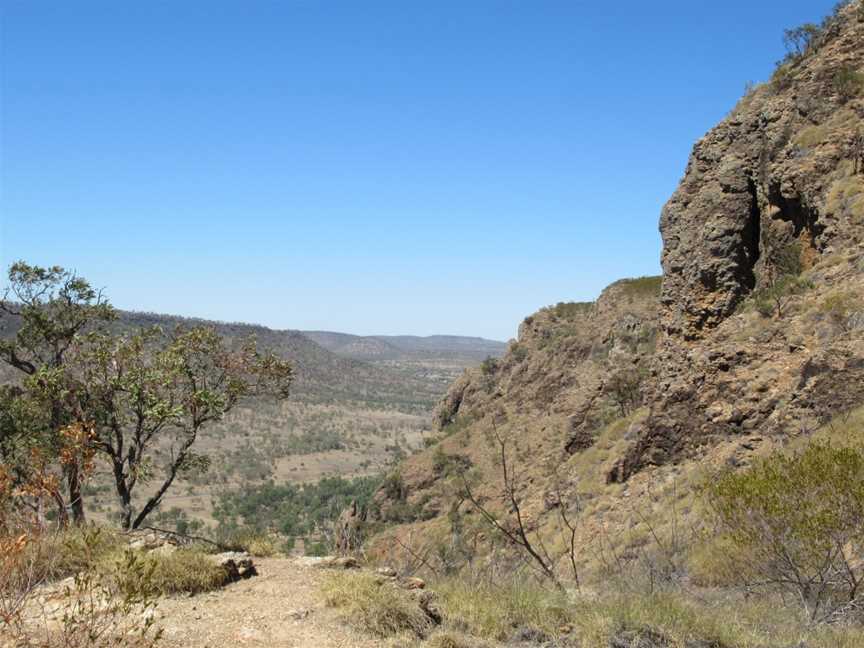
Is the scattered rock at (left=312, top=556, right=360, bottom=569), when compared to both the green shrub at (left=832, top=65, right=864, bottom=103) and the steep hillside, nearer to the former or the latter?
the green shrub at (left=832, top=65, right=864, bottom=103)

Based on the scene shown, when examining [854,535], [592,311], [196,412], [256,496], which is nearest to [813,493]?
[854,535]

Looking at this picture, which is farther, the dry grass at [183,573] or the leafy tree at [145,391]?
the leafy tree at [145,391]

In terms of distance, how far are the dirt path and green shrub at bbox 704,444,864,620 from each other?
18.7 ft

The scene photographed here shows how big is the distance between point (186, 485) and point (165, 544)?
2470 inches

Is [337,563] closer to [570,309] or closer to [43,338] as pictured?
[43,338]

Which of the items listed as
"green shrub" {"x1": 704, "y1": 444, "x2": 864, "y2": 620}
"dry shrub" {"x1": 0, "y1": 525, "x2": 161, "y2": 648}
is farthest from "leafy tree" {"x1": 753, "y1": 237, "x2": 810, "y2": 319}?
"dry shrub" {"x1": 0, "y1": 525, "x2": 161, "y2": 648}

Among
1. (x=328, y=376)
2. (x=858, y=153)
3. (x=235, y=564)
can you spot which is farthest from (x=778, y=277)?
(x=328, y=376)

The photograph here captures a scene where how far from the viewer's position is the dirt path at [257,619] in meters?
6.66

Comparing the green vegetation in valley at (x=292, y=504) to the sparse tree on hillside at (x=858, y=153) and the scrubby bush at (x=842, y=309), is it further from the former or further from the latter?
the sparse tree on hillside at (x=858, y=153)

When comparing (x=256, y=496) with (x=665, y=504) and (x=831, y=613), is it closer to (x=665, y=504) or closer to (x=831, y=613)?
(x=665, y=504)

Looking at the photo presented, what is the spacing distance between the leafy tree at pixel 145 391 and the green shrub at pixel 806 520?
9.76 m

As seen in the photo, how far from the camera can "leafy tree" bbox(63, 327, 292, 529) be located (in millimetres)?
12789

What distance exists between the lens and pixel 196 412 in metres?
13.6

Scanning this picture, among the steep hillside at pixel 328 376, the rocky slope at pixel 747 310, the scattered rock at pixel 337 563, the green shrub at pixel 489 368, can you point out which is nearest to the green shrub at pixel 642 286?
the rocky slope at pixel 747 310
